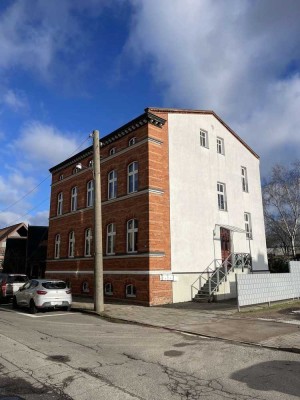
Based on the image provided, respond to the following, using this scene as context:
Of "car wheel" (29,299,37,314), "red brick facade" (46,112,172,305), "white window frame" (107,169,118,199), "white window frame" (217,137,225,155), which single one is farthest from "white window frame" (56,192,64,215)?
"white window frame" (217,137,225,155)

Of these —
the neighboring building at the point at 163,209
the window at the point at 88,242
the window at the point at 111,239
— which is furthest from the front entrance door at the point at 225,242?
the window at the point at 88,242

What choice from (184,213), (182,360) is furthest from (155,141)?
(182,360)

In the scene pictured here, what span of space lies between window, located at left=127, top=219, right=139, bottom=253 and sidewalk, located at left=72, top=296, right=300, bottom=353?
3190 millimetres

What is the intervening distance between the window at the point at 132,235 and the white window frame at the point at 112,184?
101 inches

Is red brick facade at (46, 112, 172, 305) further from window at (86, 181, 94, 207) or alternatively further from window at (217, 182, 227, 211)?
window at (217, 182, 227, 211)

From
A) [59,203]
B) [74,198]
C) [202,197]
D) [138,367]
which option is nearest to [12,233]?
[59,203]

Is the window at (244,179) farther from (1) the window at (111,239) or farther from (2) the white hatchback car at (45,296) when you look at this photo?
(2) the white hatchback car at (45,296)

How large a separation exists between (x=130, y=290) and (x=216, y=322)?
300 inches

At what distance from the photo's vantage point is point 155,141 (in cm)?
2002

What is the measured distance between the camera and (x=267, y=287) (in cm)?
1672

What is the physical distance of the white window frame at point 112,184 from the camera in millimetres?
22000

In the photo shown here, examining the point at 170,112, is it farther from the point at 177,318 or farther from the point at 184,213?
the point at 177,318

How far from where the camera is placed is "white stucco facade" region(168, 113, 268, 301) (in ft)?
65.5

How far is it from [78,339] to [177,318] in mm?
4801
